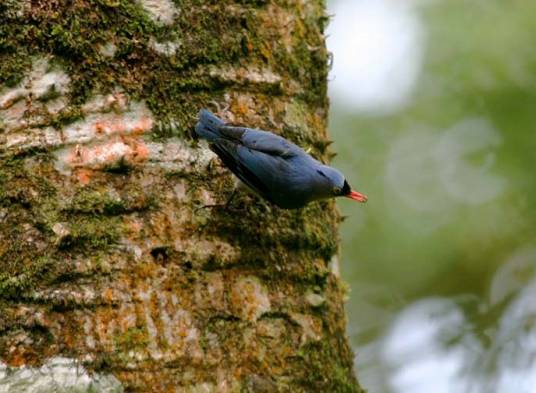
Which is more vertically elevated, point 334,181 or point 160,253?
point 334,181

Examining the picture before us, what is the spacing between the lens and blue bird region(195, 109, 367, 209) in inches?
116

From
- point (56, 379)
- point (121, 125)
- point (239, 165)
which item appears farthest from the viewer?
point (239, 165)

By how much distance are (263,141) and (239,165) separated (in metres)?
0.16

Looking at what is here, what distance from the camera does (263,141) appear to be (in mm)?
3158

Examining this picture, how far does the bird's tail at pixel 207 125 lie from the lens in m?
2.83

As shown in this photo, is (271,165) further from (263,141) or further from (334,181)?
(334,181)

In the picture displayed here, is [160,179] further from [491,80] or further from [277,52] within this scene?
[491,80]

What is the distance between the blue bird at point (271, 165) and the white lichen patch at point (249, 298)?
39 cm

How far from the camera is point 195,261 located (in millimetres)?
2717

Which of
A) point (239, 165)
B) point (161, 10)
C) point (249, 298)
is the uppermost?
point (161, 10)

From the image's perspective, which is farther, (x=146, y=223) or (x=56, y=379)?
(x=146, y=223)

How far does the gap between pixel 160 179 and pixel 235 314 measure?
0.50 meters

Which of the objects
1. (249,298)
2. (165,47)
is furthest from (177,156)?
(249,298)

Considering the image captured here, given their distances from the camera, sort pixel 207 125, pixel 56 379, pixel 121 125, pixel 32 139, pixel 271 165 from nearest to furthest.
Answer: pixel 56 379 → pixel 32 139 → pixel 121 125 → pixel 207 125 → pixel 271 165
